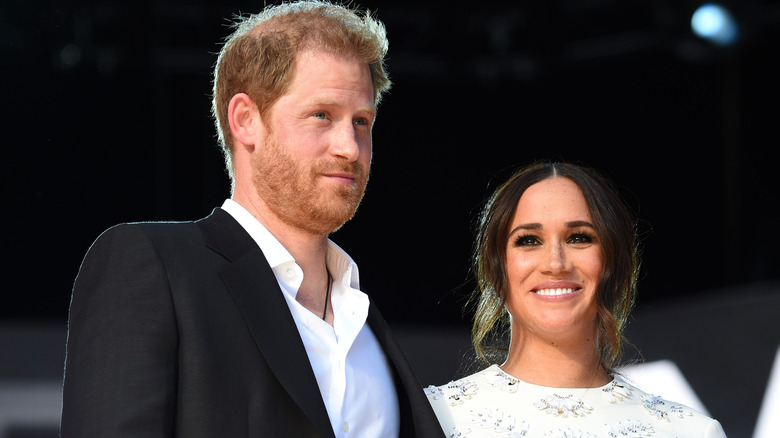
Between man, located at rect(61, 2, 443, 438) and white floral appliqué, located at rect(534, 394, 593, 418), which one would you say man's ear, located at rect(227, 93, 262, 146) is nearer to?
man, located at rect(61, 2, 443, 438)

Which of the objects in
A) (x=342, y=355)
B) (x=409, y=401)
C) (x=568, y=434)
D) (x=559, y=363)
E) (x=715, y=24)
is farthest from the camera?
(x=715, y=24)

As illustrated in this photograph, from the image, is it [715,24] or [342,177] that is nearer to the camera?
[342,177]

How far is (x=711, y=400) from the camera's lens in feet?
16.9

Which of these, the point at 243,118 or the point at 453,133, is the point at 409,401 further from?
the point at 453,133

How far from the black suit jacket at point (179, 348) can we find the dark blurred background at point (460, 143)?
9.20 ft

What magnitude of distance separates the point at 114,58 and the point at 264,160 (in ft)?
11.8

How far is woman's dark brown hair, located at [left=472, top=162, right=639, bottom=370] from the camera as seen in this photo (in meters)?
2.34

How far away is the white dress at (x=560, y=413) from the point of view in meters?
2.29

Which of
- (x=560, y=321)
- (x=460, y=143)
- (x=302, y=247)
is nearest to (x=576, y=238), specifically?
(x=560, y=321)

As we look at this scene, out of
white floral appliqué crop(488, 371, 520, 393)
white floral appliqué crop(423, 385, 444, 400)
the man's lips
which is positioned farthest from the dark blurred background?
the man's lips

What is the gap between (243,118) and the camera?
1.99 m

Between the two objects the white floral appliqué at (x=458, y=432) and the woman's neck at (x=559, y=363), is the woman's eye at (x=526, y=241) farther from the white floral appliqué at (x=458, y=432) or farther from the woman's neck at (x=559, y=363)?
the white floral appliqué at (x=458, y=432)

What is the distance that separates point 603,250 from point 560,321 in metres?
0.20

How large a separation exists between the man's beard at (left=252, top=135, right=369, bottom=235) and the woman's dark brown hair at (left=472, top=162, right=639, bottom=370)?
59 cm
